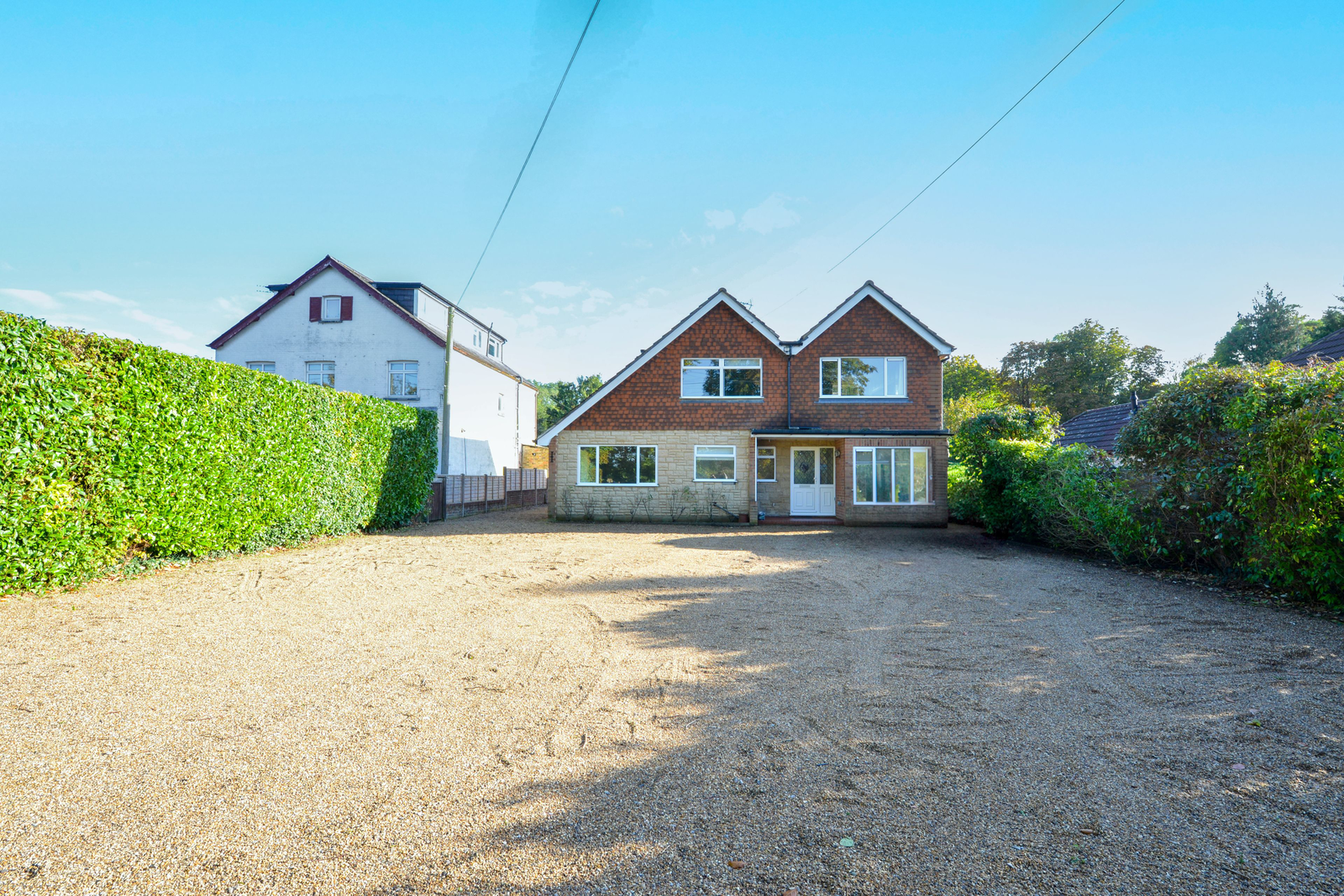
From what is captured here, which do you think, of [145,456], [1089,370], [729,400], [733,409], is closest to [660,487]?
[733,409]

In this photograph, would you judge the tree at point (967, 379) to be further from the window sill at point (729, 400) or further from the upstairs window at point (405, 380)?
the upstairs window at point (405, 380)

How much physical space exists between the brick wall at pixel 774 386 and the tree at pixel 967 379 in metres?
39.7

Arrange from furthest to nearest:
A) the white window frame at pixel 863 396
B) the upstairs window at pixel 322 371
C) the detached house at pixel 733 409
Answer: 1. the upstairs window at pixel 322 371
2. the white window frame at pixel 863 396
3. the detached house at pixel 733 409

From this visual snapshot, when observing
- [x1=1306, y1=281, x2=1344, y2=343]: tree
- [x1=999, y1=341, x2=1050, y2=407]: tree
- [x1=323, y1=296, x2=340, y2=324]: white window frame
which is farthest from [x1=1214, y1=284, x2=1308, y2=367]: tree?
[x1=323, y1=296, x2=340, y2=324]: white window frame

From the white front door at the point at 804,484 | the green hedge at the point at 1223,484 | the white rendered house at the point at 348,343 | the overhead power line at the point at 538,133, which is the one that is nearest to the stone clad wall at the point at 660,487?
the white front door at the point at 804,484

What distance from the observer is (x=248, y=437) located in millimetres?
10328

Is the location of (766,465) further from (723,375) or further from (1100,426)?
(1100,426)

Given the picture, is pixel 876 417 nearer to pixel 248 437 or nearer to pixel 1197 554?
pixel 1197 554

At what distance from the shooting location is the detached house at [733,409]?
60.8 feet

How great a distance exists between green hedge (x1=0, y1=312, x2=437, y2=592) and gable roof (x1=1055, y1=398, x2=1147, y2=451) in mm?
20881

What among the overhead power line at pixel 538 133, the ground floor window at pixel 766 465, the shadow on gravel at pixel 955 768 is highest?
the overhead power line at pixel 538 133

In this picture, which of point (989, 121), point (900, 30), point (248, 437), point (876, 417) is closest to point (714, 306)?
point (876, 417)

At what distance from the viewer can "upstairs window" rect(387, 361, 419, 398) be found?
25.6 metres

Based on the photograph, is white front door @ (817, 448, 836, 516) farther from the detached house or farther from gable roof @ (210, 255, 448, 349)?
gable roof @ (210, 255, 448, 349)
